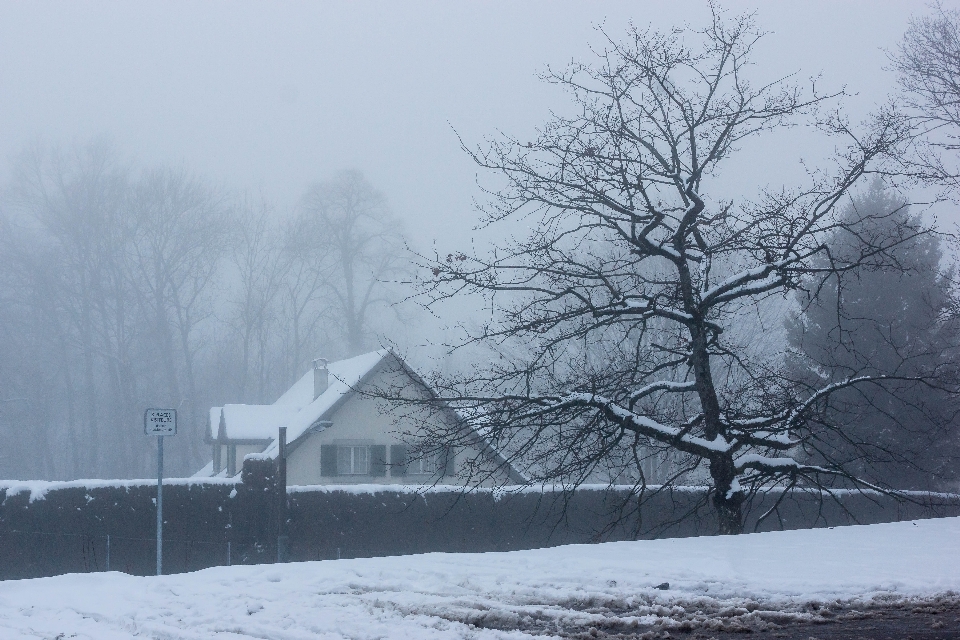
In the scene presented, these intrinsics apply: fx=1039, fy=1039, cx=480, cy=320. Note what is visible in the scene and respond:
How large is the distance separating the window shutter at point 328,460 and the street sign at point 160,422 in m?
16.9

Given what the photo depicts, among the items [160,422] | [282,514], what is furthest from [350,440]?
[160,422]

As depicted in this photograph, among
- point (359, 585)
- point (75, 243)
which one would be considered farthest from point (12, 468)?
point (359, 585)

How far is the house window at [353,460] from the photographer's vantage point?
3303 cm

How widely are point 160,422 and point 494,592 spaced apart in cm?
966

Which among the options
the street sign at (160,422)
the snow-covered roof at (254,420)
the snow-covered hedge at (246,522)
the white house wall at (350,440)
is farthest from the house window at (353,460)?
the street sign at (160,422)

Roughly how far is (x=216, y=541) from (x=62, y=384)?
3965 centimetres

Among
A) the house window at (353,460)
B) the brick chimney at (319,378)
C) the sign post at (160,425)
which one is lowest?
the house window at (353,460)

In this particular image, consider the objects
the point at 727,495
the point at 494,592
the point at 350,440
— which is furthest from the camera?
the point at 350,440

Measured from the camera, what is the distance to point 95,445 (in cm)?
5284

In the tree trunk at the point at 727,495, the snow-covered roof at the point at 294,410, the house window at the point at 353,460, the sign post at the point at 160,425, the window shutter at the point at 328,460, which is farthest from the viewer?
the snow-covered roof at the point at 294,410

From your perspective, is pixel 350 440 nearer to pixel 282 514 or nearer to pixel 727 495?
pixel 282 514

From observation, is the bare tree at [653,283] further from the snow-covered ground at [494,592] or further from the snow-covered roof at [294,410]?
the snow-covered roof at [294,410]

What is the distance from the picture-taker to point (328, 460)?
32.6m

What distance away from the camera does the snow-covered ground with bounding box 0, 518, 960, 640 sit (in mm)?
6262
